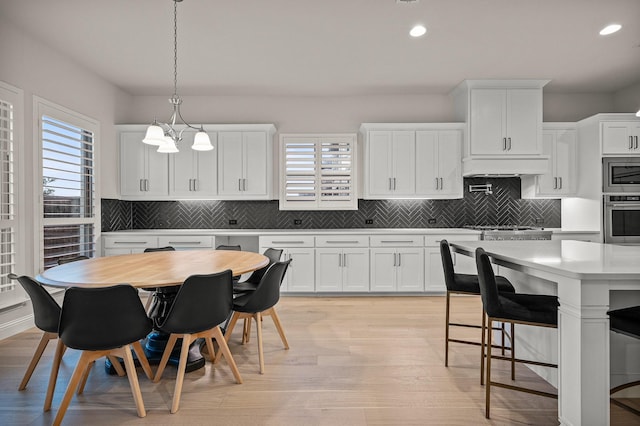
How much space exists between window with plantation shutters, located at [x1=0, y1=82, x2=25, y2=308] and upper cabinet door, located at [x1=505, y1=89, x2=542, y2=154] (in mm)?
5538

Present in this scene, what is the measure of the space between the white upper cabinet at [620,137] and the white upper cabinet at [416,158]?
1.72m

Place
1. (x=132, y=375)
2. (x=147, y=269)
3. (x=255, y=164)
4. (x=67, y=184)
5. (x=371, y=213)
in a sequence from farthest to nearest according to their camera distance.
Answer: (x=371, y=213) < (x=255, y=164) < (x=67, y=184) < (x=147, y=269) < (x=132, y=375)

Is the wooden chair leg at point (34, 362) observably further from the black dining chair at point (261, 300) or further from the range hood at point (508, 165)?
the range hood at point (508, 165)

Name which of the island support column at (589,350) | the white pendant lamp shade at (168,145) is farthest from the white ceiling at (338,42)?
the island support column at (589,350)

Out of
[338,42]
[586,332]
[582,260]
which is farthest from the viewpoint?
[338,42]

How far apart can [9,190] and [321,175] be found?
340 cm

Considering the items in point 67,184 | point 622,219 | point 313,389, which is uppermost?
point 67,184

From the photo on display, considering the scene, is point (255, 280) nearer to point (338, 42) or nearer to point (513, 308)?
point (513, 308)

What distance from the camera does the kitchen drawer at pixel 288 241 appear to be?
4.56 metres

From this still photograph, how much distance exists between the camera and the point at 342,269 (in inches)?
179

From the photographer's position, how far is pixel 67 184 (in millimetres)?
3906

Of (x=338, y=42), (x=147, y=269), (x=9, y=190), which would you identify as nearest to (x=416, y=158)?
(x=338, y=42)

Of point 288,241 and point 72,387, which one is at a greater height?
point 288,241

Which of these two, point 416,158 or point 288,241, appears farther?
point 416,158
